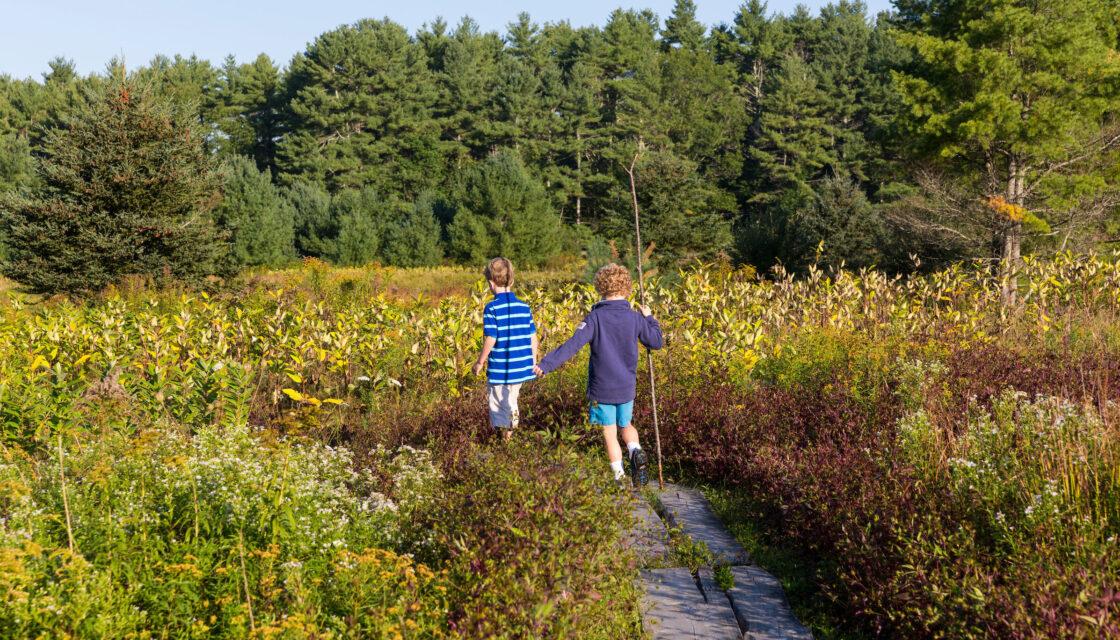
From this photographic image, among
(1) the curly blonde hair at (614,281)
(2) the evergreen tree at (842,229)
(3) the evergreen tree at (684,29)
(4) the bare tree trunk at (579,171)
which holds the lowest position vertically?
(1) the curly blonde hair at (614,281)

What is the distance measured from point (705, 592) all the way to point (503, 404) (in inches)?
77.3

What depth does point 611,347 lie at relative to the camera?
17.2 feet

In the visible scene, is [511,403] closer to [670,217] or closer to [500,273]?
[500,273]

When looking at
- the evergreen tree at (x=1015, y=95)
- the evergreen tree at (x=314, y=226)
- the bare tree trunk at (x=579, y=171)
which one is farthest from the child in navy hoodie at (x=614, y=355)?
the bare tree trunk at (x=579, y=171)

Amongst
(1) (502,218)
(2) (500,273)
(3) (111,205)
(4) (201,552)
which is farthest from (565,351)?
(1) (502,218)

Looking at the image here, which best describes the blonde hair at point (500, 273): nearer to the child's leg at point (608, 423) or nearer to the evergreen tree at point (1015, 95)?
the child's leg at point (608, 423)

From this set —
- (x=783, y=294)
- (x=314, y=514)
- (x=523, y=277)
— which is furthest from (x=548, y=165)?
(x=314, y=514)

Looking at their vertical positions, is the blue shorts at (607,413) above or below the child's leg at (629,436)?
above

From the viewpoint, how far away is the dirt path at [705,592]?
3.56m

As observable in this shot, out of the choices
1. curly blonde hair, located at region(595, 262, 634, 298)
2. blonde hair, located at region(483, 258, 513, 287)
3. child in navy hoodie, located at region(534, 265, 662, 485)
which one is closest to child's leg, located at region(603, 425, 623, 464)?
child in navy hoodie, located at region(534, 265, 662, 485)

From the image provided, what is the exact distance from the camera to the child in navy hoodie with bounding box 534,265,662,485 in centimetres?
520

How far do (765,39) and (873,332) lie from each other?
56760 mm

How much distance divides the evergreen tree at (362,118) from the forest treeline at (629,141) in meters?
0.19

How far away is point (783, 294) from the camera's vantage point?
9266 mm
